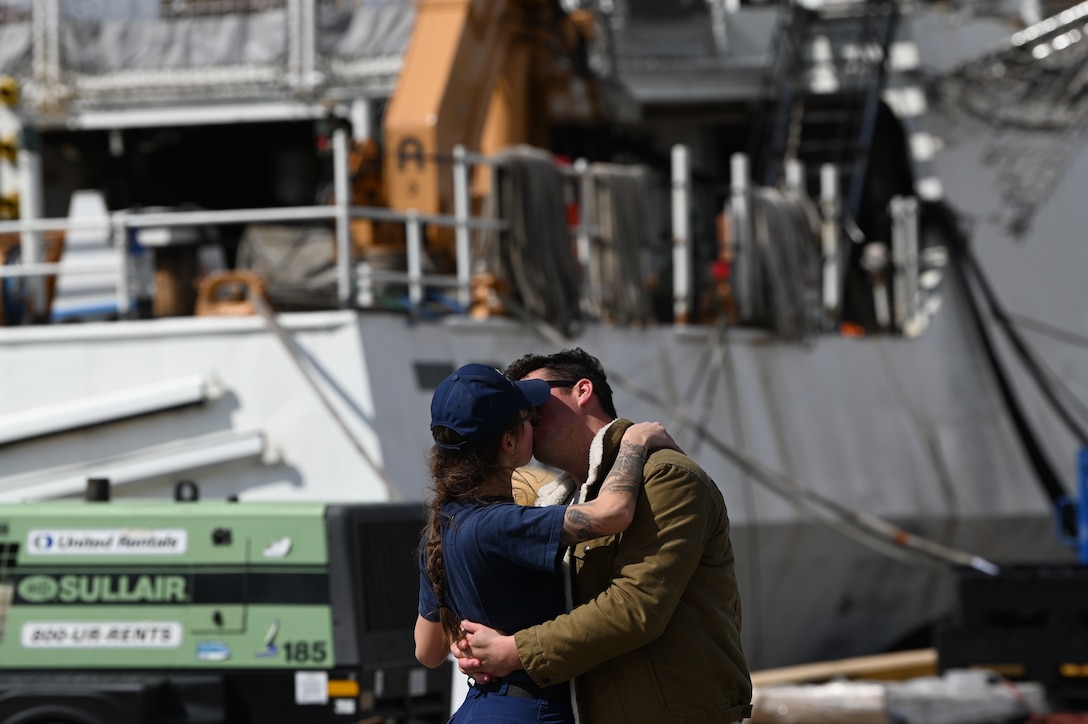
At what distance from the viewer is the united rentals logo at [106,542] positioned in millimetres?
6387

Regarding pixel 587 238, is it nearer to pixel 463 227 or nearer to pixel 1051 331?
pixel 463 227

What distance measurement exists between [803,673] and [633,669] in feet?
23.4

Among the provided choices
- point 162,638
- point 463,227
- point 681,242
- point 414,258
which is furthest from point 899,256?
point 162,638

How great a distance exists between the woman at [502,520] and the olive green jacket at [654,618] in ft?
0.21

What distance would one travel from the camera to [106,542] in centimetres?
642

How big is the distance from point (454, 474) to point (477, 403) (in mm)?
198

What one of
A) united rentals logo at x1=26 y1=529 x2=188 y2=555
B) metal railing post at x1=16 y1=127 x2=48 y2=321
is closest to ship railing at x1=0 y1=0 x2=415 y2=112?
metal railing post at x1=16 y1=127 x2=48 y2=321

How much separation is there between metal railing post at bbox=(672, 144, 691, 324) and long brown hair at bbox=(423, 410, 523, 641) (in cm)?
785

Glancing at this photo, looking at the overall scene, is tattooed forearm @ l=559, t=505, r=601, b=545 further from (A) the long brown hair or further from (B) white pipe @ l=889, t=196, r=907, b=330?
(B) white pipe @ l=889, t=196, r=907, b=330

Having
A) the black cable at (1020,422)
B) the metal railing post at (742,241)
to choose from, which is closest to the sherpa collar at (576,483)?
the metal railing post at (742,241)

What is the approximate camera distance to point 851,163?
48.1ft

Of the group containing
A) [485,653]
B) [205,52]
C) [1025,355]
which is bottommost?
[1025,355]

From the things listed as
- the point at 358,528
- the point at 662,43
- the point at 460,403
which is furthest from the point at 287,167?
the point at 460,403

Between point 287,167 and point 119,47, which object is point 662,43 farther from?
point 119,47
